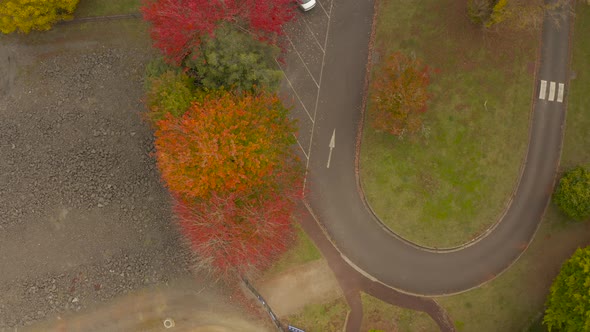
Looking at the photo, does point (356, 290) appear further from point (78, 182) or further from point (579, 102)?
point (78, 182)

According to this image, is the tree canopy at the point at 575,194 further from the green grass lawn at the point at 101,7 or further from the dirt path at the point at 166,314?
the green grass lawn at the point at 101,7

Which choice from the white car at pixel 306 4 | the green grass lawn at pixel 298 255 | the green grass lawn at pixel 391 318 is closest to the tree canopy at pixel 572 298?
the green grass lawn at pixel 391 318

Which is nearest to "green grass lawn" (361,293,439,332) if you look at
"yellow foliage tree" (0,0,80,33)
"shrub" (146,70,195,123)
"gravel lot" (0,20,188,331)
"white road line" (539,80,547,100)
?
"gravel lot" (0,20,188,331)

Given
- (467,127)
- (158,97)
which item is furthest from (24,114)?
(467,127)

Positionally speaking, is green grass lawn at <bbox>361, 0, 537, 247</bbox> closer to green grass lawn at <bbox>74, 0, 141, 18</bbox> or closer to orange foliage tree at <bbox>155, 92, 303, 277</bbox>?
orange foliage tree at <bbox>155, 92, 303, 277</bbox>

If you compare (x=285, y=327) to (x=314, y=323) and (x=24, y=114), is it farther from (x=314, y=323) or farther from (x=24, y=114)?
(x=24, y=114)

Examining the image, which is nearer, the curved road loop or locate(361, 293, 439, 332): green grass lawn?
locate(361, 293, 439, 332): green grass lawn
